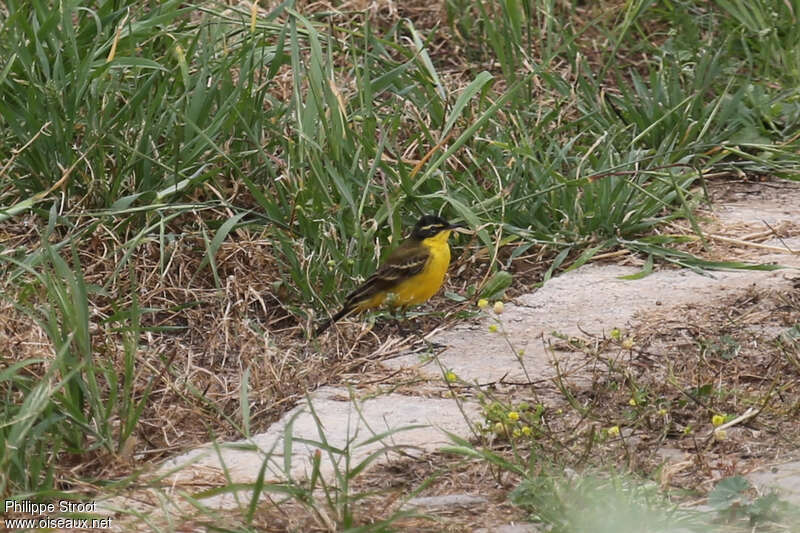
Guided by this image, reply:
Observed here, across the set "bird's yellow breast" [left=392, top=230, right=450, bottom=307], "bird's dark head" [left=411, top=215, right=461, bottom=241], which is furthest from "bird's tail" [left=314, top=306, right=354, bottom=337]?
"bird's dark head" [left=411, top=215, right=461, bottom=241]

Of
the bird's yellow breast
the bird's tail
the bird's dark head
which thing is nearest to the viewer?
the bird's tail

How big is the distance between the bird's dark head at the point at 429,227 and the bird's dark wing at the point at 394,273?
88 millimetres

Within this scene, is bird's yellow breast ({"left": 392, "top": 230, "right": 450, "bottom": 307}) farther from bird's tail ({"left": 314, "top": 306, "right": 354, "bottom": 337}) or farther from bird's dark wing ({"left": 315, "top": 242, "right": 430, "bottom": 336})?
bird's tail ({"left": 314, "top": 306, "right": 354, "bottom": 337})

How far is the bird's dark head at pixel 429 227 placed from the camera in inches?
205

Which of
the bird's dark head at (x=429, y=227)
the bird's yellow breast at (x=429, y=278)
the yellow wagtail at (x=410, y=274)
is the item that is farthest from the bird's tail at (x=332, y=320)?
the bird's dark head at (x=429, y=227)

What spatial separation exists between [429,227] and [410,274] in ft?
1.10

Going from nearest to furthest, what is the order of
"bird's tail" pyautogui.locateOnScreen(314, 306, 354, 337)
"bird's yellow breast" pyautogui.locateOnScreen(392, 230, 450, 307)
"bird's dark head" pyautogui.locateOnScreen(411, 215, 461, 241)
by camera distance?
"bird's tail" pyautogui.locateOnScreen(314, 306, 354, 337) < "bird's yellow breast" pyautogui.locateOnScreen(392, 230, 450, 307) < "bird's dark head" pyautogui.locateOnScreen(411, 215, 461, 241)

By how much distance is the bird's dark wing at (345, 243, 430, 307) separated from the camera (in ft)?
16.4

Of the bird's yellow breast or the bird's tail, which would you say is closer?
the bird's tail

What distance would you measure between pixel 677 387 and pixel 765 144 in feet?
8.48

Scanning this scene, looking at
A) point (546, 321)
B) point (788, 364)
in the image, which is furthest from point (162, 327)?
point (788, 364)

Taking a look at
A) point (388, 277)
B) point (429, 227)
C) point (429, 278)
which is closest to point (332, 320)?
point (388, 277)

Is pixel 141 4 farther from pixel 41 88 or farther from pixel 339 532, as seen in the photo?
pixel 339 532

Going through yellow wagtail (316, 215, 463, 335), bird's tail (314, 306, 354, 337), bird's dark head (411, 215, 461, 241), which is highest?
bird's dark head (411, 215, 461, 241)
